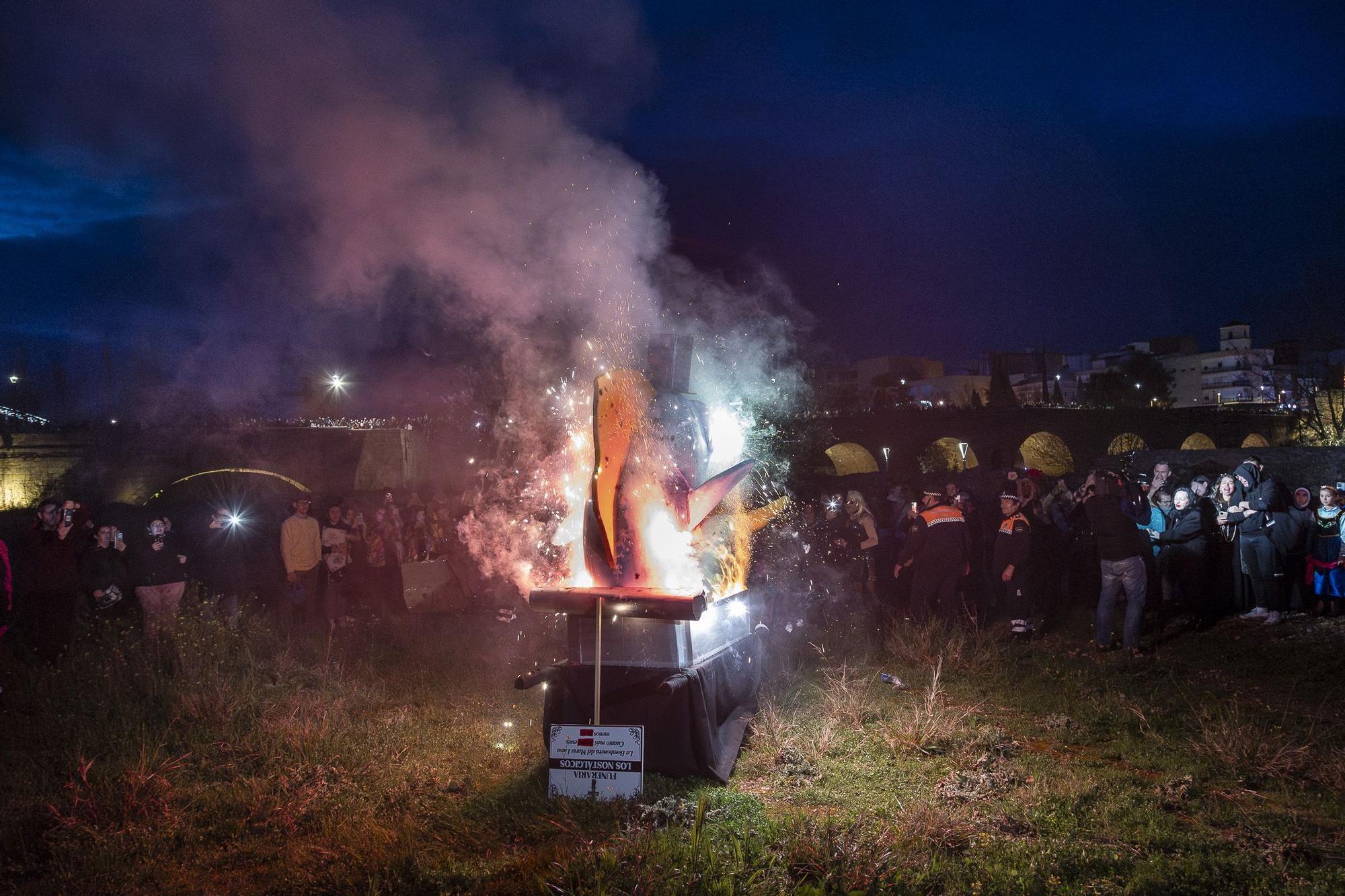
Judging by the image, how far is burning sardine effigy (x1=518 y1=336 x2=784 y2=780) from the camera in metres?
5.41

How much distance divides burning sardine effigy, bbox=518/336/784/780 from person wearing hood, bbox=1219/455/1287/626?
647 centimetres

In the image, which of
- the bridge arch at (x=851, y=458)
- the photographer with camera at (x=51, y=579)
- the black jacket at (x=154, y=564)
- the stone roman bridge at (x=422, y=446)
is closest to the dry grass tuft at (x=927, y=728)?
the black jacket at (x=154, y=564)

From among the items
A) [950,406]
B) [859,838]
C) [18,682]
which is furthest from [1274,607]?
[950,406]

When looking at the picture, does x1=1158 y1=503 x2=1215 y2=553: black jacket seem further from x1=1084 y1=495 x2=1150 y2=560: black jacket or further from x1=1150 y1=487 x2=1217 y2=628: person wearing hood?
x1=1084 y1=495 x2=1150 y2=560: black jacket

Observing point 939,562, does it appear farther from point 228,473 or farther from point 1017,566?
point 228,473

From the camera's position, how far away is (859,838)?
433 cm

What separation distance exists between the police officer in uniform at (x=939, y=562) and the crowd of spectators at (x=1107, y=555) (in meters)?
0.02

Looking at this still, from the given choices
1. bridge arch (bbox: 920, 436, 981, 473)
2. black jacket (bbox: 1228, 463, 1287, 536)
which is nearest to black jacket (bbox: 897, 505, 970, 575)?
black jacket (bbox: 1228, 463, 1287, 536)

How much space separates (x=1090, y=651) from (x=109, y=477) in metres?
23.9

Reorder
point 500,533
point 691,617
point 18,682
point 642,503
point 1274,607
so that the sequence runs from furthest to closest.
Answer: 1. point 500,533
2. point 1274,607
3. point 18,682
4. point 642,503
5. point 691,617

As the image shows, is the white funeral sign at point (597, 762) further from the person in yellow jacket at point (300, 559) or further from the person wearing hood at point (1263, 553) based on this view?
the person wearing hood at point (1263, 553)

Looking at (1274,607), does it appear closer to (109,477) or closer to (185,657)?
(185,657)

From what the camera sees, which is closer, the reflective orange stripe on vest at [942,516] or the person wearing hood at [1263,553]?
the person wearing hood at [1263,553]

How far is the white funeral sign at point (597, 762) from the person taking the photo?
16.1ft
